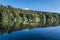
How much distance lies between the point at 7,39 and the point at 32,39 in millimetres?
2204

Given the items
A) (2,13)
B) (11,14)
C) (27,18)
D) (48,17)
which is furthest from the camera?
(48,17)

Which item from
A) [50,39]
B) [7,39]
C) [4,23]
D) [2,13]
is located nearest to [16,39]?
[7,39]

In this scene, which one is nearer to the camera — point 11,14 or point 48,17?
point 11,14

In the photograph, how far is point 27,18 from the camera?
48156 mm

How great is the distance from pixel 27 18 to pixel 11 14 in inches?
Answer: 384

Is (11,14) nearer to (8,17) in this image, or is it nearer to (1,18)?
(8,17)

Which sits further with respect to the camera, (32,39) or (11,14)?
(11,14)

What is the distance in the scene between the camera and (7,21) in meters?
34.6

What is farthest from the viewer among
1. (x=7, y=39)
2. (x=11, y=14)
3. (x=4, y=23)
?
(x=11, y=14)

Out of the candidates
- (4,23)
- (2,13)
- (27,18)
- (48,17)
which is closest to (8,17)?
(2,13)

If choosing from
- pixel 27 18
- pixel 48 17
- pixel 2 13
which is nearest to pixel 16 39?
pixel 2 13

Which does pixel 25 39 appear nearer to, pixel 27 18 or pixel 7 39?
pixel 7 39

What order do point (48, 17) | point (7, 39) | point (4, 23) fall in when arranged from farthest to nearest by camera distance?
point (48, 17) → point (4, 23) → point (7, 39)

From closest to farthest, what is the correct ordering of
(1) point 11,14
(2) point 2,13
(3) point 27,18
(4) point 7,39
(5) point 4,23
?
(4) point 7,39, (5) point 4,23, (2) point 2,13, (1) point 11,14, (3) point 27,18
